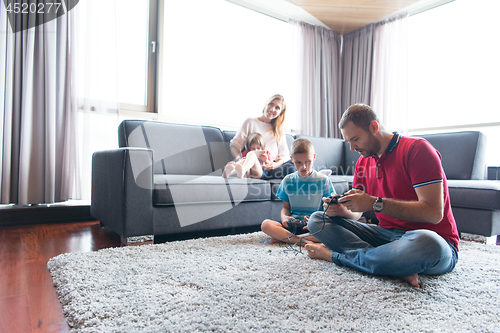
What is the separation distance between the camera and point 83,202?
2617 millimetres

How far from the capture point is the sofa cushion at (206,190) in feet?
5.60

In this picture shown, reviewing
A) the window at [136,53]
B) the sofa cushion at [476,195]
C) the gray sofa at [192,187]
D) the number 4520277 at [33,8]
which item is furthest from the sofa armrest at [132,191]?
the sofa cushion at [476,195]

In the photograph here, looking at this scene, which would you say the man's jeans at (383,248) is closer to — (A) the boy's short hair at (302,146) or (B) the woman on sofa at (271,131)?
(A) the boy's short hair at (302,146)

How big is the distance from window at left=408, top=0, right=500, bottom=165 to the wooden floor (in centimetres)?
353

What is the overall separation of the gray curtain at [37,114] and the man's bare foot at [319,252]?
2.02 metres

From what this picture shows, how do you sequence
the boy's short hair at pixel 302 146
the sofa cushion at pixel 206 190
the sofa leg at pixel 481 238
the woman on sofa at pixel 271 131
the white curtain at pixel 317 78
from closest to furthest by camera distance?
the boy's short hair at pixel 302 146, the sofa cushion at pixel 206 190, the sofa leg at pixel 481 238, the woman on sofa at pixel 271 131, the white curtain at pixel 317 78

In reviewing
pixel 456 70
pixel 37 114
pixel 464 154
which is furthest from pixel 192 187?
pixel 456 70

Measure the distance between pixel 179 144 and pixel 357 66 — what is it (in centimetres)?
297

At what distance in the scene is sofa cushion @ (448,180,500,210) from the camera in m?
1.79

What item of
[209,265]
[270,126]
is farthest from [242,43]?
[209,265]

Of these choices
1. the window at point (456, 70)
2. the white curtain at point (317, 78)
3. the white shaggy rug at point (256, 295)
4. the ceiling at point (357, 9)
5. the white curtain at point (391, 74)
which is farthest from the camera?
the white curtain at point (317, 78)

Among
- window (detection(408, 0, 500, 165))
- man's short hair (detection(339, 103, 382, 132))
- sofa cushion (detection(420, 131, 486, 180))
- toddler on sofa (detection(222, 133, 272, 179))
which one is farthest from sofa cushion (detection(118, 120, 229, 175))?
window (detection(408, 0, 500, 165))

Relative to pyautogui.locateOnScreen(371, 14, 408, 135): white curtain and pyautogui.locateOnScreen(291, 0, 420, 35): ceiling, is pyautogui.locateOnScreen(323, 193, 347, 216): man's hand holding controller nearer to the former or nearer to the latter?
pyautogui.locateOnScreen(371, 14, 408, 135): white curtain

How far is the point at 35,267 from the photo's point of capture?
1.30 metres
